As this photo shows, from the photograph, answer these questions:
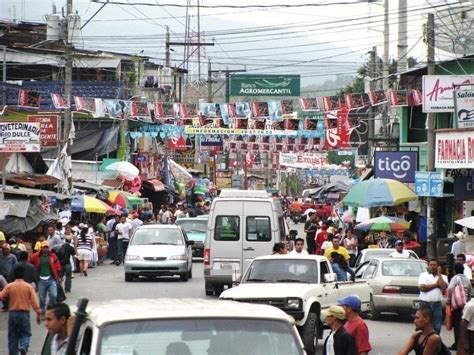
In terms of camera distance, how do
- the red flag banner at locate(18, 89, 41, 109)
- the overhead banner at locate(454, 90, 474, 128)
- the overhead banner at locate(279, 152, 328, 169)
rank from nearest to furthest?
the overhead banner at locate(454, 90, 474, 128), the red flag banner at locate(18, 89, 41, 109), the overhead banner at locate(279, 152, 328, 169)

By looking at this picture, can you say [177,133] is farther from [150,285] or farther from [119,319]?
[119,319]

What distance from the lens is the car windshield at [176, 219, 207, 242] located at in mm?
44438

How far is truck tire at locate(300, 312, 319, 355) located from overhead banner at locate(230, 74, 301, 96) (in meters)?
40.8

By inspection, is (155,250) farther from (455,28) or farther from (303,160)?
(303,160)

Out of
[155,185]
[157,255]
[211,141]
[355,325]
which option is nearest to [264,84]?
[155,185]

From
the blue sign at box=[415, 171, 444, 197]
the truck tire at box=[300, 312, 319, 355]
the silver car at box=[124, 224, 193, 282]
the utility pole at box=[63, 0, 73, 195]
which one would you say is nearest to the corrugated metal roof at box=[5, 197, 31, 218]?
the silver car at box=[124, 224, 193, 282]

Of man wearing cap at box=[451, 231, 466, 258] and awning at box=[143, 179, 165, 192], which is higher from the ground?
awning at box=[143, 179, 165, 192]

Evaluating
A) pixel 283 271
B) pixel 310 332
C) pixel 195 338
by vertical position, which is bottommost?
pixel 310 332

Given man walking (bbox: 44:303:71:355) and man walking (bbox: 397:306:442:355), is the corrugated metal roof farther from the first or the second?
man walking (bbox: 44:303:71:355)

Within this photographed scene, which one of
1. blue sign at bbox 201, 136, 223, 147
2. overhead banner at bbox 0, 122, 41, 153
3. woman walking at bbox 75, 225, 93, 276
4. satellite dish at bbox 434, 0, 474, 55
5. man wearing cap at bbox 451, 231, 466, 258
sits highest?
satellite dish at bbox 434, 0, 474, 55

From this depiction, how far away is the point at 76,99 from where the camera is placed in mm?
48875

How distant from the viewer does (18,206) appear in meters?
34.1

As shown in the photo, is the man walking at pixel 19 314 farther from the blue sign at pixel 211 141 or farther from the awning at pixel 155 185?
the blue sign at pixel 211 141

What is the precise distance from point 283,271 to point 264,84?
39.7m
